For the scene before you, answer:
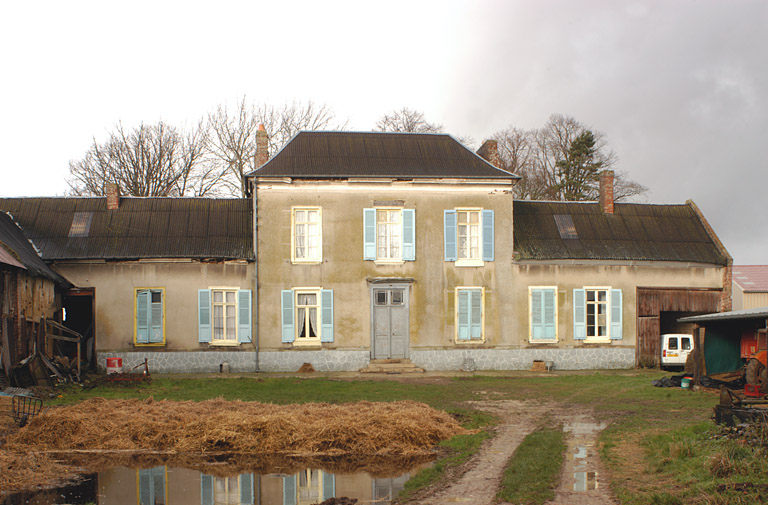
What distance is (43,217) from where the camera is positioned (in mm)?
24672

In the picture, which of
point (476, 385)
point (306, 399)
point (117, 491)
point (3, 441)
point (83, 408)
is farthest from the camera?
point (476, 385)

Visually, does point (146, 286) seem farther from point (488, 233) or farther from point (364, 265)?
point (488, 233)

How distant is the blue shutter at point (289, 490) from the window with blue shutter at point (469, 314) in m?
15.2

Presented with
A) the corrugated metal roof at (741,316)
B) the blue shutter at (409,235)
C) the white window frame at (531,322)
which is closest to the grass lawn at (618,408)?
the white window frame at (531,322)

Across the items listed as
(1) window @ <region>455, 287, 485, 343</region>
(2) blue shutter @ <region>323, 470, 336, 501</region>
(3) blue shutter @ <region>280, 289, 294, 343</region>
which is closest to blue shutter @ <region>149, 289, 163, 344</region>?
(3) blue shutter @ <region>280, 289, 294, 343</region>

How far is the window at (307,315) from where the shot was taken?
78.2ft

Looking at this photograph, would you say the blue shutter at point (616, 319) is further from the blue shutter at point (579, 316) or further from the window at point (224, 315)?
the window at point (224, 315)

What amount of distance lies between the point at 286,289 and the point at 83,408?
1098 cm

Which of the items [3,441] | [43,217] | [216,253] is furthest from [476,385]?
[43,217]

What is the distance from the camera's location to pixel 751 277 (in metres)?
39.2

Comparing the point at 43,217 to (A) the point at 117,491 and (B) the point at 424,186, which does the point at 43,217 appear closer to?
(B) the point at 424,186

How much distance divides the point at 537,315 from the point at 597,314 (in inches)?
86.2

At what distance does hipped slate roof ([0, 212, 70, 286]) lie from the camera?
18.6m

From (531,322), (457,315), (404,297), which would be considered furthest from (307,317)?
(531,322)
